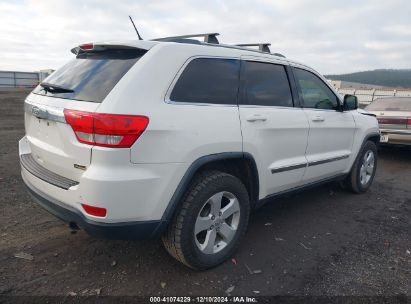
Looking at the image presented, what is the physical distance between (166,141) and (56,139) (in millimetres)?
836

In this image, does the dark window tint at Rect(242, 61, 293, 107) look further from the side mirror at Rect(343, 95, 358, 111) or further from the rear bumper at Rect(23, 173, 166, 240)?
the rear bumper at Rect(23, 173, 166, 240)

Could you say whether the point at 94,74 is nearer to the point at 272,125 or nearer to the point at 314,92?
the point at 272,125

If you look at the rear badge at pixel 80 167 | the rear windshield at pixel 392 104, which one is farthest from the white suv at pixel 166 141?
the rear windshield at pixel 392 104

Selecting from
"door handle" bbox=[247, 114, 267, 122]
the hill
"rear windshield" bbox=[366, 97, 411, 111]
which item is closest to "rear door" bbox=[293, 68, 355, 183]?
"door handle" bbox=[247, 114, 267, 122]

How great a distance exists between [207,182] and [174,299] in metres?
0.90

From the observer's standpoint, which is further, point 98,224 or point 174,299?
point 174,299

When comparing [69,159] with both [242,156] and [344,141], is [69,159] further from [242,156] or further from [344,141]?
[344,141]

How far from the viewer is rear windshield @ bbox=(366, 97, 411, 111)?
767 centimetres

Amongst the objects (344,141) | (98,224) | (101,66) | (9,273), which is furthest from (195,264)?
(344,141)

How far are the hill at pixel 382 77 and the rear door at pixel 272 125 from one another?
5979cm

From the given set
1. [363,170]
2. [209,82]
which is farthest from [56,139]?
[363,170]

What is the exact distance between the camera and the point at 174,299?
8.43ft

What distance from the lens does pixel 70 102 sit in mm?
2508

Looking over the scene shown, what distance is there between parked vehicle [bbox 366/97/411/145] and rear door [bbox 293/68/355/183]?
3.28 meters
